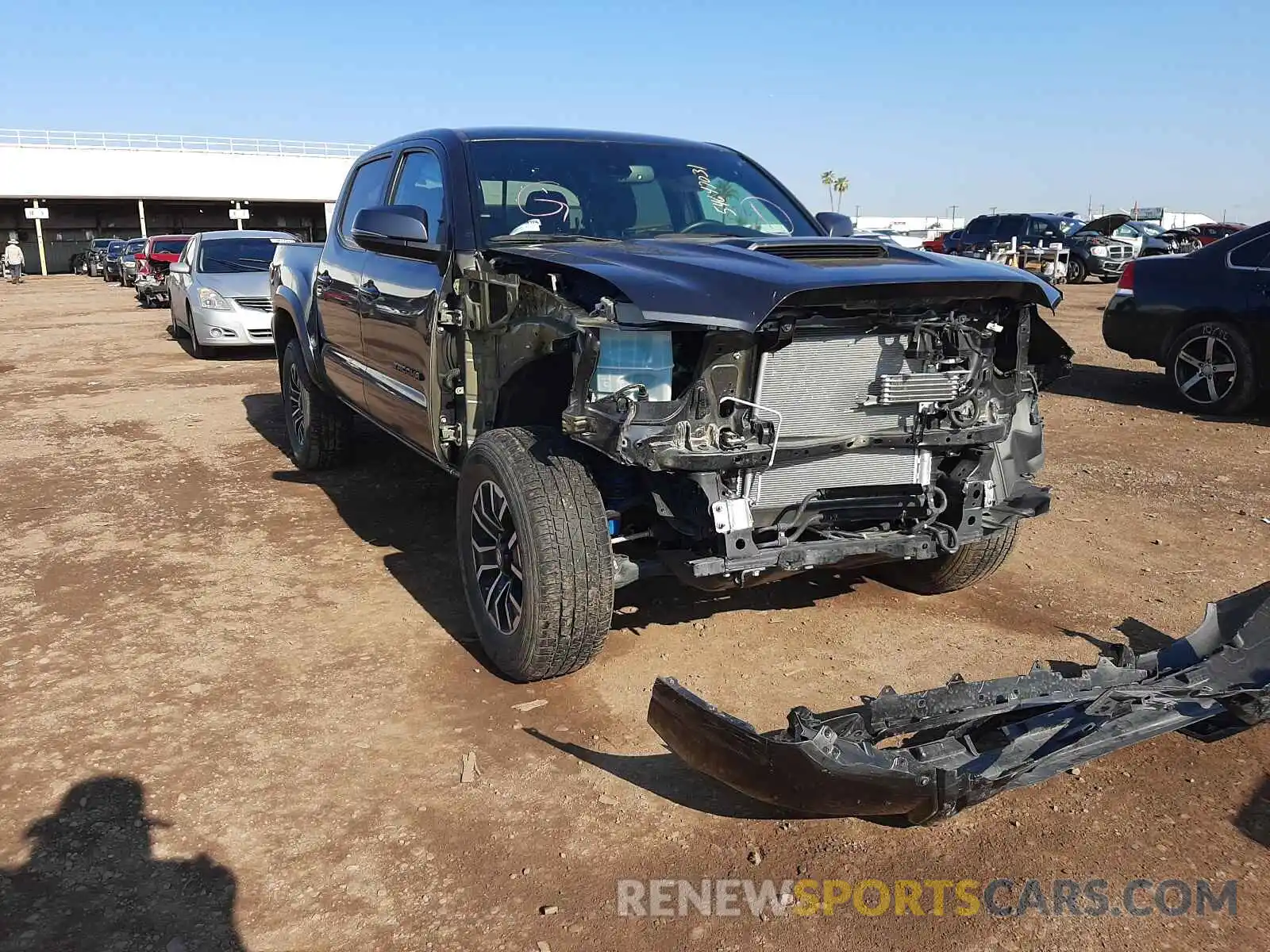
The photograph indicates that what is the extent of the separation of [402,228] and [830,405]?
1.82 meters

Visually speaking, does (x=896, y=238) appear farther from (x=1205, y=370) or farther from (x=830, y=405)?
(x=830, y=405)

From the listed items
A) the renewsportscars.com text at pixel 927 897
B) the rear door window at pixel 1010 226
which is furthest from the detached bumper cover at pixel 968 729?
the rear door window at pixel 1010 226

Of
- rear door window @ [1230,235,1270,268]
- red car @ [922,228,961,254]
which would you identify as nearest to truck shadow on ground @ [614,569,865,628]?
rear door window @ [1230,235,1270,268]

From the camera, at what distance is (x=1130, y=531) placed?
215 inches

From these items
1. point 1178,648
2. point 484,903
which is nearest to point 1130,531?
point 1178,648

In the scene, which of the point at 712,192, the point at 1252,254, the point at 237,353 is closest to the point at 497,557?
the point at 712,192

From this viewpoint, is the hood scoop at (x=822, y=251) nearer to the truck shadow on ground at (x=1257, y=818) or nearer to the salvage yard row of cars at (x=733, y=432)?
the salvage yard row of cars at (x=733, y=432)

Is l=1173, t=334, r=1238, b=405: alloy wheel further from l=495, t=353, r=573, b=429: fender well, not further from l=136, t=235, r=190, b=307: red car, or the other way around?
l=136, t=235, r=190, b=307: red car

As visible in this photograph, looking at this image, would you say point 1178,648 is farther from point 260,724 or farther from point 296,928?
point 260,724

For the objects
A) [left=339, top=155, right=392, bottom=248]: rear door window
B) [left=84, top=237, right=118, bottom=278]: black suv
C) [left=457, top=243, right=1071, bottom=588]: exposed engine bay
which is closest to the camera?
[left=457, top=243, right=1071, bottom=588]: exposed engine bay

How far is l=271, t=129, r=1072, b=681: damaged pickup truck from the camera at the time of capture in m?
3.19

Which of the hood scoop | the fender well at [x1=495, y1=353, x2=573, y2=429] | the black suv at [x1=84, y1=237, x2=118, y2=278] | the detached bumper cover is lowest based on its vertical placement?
the black suv at [x1=84, y1=237, x2=118, y2=278]

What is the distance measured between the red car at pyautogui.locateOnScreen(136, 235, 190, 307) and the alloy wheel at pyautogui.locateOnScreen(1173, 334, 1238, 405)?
1972 cm

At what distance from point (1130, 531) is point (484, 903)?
4244mm
